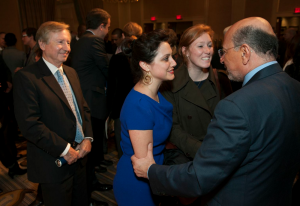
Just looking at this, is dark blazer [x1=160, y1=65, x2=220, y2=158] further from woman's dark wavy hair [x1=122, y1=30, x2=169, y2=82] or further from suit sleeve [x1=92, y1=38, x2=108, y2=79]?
suit sleeve [x1=92, y1=38, x2=108, y2=79]

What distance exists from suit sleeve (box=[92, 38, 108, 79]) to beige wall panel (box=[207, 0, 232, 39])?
7.15m

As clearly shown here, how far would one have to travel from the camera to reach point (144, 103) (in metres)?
1.46

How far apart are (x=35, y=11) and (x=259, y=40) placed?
357 inches

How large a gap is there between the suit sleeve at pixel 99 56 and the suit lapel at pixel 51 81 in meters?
1.14

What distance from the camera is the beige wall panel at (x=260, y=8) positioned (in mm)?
8430

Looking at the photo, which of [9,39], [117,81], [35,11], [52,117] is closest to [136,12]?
[35,11]

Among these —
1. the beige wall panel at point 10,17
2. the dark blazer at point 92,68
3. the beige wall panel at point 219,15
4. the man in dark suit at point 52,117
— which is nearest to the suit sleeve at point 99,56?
the dark blazer at point 92,68

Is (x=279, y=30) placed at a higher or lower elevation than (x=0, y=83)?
higher

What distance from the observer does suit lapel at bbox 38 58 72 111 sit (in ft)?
5.81

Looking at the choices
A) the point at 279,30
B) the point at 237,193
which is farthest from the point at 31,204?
the point at 279,30

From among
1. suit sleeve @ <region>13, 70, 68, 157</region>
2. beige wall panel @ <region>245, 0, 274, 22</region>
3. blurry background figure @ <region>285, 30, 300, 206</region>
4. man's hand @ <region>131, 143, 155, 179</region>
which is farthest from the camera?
beige wall panel @ <region>245, 0, 274, 22</region>

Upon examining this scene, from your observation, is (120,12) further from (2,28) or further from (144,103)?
(144,103)

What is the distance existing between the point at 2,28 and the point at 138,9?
20.2ft

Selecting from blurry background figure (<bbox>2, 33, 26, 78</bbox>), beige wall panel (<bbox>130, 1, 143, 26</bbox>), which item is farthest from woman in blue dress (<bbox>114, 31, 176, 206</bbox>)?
beige wall panel (<bbox>130, 1, 143, 26</bbox>)
